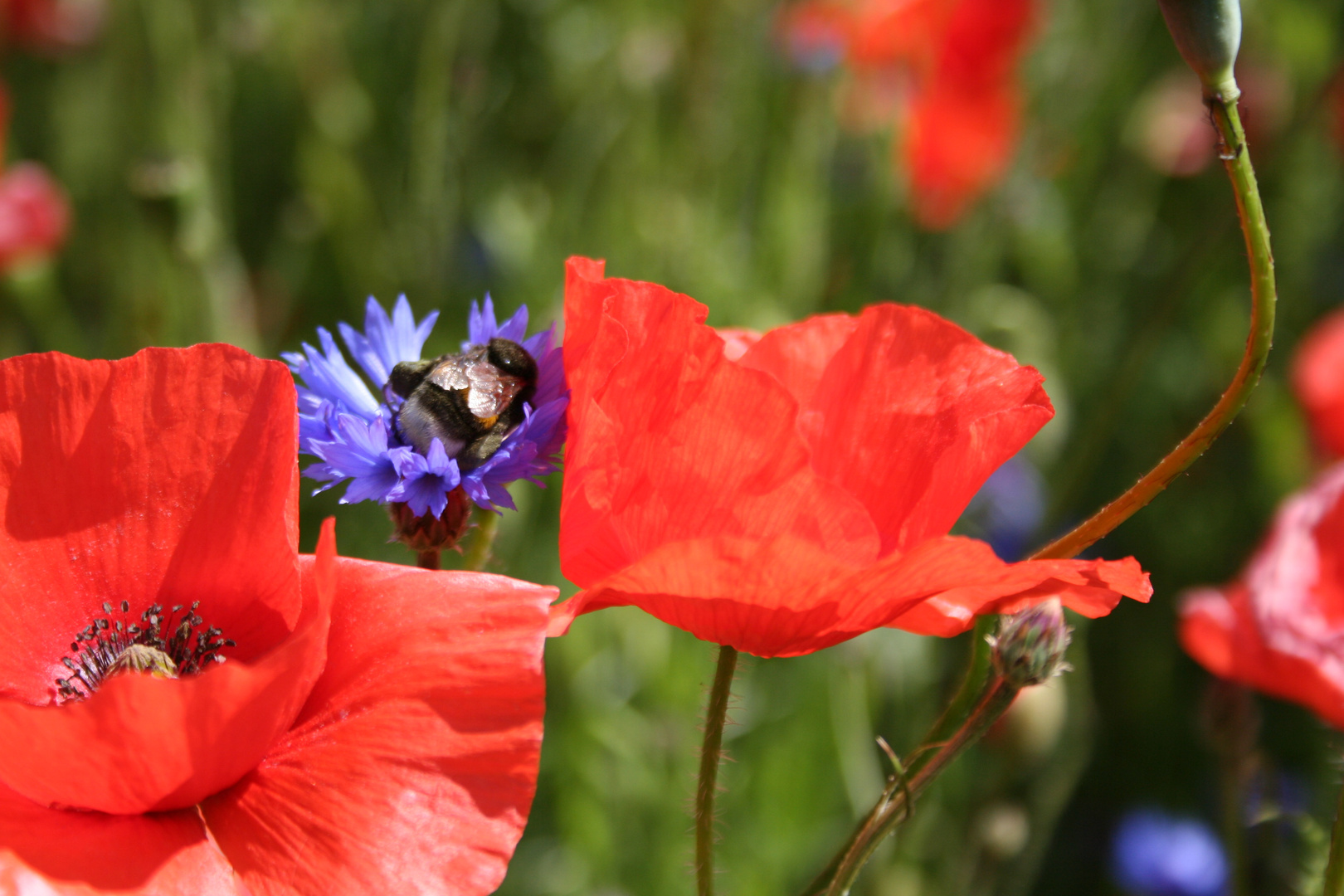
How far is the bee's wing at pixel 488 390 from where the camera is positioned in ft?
1.46

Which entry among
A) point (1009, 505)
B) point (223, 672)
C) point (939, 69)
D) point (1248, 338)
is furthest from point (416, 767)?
point (939, 69)

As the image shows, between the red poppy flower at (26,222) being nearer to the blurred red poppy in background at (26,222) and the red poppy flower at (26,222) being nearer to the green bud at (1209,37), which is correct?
the blurred red poppy in background at (26,222)

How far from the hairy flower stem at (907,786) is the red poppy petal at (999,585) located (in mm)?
29

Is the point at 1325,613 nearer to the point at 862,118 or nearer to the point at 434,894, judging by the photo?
the point at 434,894

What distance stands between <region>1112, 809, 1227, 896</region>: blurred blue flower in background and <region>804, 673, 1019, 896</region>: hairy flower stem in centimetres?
78

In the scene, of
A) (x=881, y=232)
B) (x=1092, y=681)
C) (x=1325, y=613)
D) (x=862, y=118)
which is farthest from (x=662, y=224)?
(x=1325, y=613)

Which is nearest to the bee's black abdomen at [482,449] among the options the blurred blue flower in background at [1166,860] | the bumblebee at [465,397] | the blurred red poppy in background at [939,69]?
the bumblebee at [465,397]

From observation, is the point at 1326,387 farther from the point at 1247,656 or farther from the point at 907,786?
the point at 907,786

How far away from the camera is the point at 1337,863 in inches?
17.0

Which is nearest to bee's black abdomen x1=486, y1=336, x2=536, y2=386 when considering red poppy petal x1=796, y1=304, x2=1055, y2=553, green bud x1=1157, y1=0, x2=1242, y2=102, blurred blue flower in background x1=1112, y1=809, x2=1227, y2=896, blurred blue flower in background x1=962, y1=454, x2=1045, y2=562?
red poppy petal x1=796, y1=304, x2=1055, y2=553

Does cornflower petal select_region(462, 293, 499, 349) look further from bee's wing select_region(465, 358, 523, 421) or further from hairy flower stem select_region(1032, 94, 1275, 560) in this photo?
hairy flower stem select_region(1032, 94, 1275, 560)

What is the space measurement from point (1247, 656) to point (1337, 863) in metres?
0.15

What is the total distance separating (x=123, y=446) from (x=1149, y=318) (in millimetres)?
718

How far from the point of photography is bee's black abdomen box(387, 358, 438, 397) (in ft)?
1.54
